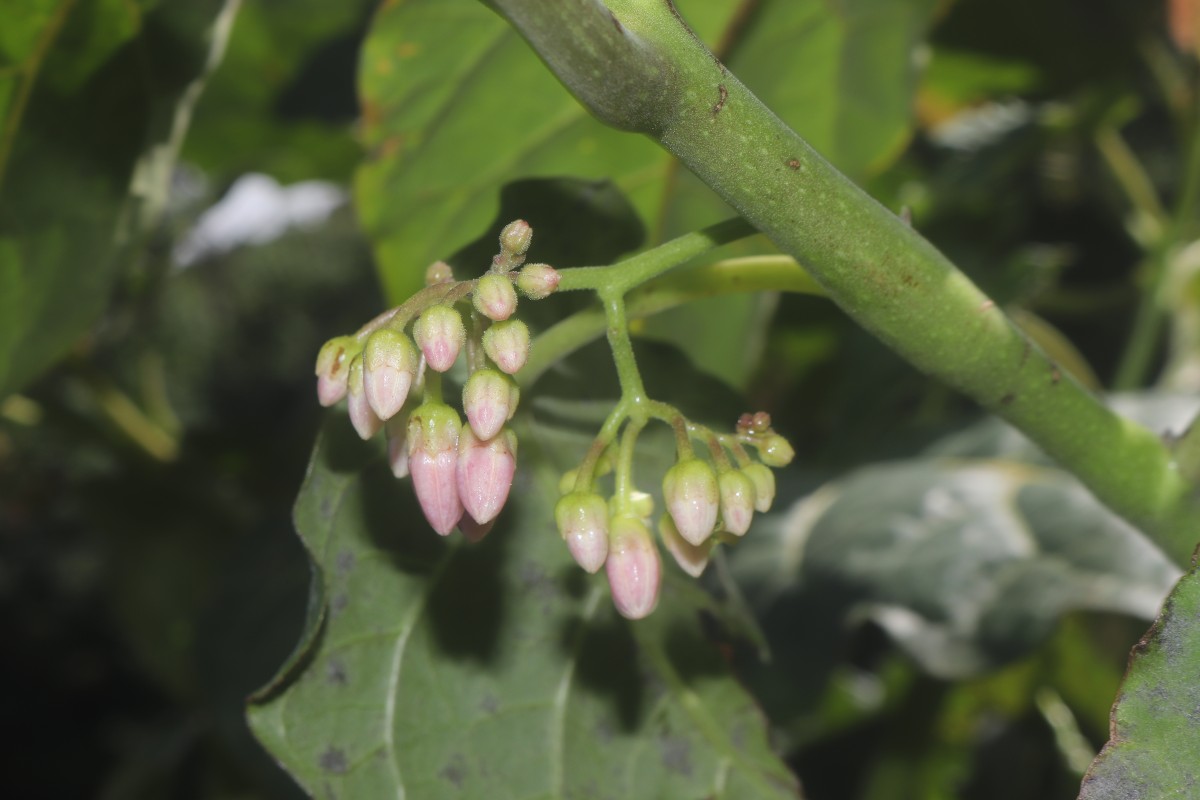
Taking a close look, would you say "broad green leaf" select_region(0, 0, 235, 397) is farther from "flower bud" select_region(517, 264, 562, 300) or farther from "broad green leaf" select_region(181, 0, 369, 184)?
"broad green leaf" select_region(181, 0, 369, 184)

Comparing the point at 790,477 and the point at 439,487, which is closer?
the point at 439,487

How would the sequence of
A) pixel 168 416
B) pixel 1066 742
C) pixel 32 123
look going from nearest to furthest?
pixel 32 123 < pixel 1066 742 < pixel 168 416

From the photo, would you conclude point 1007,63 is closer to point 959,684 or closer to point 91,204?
point 959,684

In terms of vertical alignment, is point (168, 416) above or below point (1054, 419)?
below

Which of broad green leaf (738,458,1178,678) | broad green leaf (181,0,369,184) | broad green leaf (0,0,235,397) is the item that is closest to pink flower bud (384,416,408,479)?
broad green leaf (0,0,235,397)

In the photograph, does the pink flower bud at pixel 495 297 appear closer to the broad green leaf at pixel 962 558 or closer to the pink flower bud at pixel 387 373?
the pink flower bud at pixel 387 373

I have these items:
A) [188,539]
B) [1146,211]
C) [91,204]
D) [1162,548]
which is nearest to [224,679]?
[188,539]
